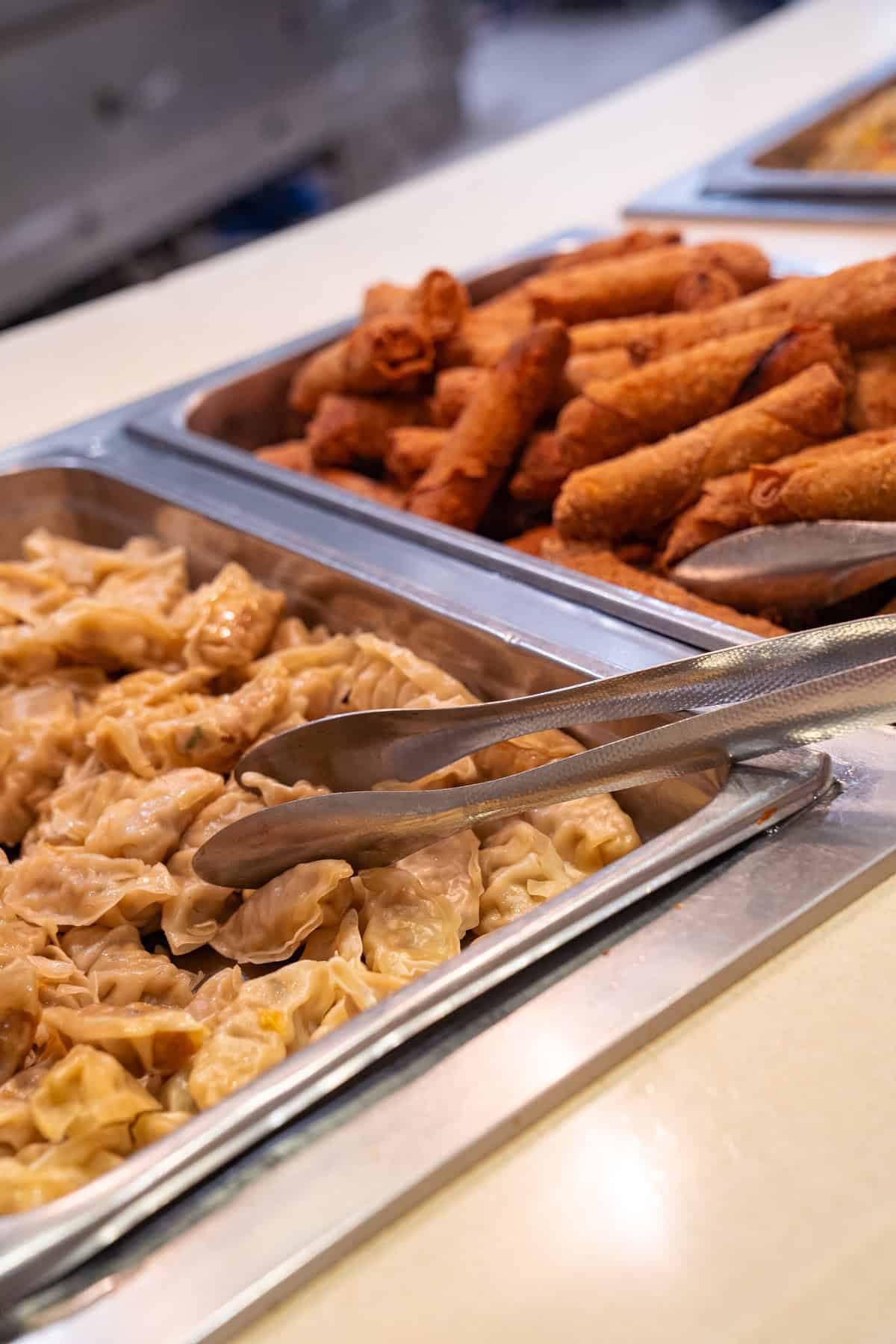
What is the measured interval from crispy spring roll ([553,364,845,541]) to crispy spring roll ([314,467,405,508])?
40 cm

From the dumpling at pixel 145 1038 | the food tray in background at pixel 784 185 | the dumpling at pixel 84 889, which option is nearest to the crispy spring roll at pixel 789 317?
the food tray in background at pixel 784 185

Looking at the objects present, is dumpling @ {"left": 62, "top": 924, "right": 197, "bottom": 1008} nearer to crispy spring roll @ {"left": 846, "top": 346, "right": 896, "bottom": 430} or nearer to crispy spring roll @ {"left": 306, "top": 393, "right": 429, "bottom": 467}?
crispy spring roll @ {"left": 306, "top": 393, "right": 429, "bottom": 467}

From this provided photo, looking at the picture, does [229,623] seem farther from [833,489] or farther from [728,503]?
[833,489]

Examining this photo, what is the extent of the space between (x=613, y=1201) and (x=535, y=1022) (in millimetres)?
160

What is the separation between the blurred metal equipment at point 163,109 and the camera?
5.95 metres

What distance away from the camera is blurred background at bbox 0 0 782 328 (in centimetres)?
598

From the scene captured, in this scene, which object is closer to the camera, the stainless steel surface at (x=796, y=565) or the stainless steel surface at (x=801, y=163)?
the stainless steel surface at (x=796, y=565)

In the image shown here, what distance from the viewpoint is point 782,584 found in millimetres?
1606

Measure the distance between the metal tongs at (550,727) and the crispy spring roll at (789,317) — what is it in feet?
2.57

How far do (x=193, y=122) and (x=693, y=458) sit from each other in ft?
19.3

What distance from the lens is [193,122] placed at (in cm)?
Answer: 664

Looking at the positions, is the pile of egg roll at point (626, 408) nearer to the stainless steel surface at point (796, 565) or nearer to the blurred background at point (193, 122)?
the stainless steel surface at point (796, 565)

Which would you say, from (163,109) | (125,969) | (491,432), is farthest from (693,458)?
(163,109)

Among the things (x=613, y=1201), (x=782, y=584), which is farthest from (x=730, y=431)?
(x=613, y=1201)
